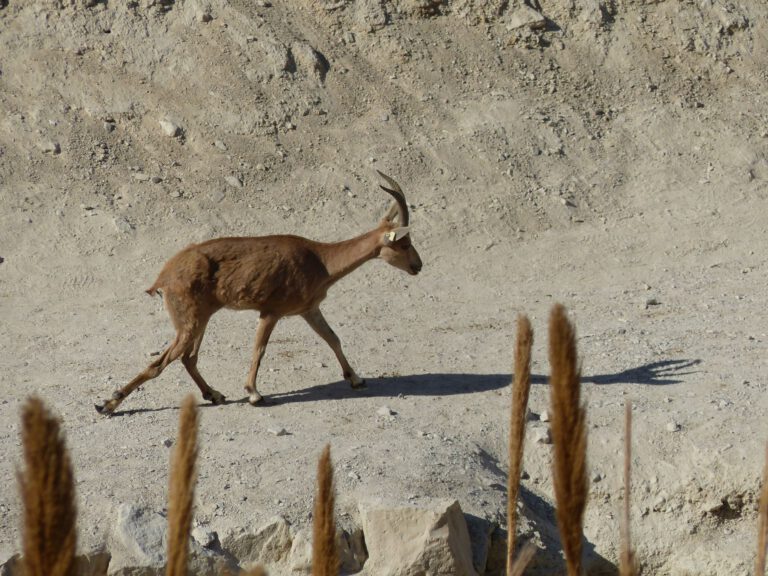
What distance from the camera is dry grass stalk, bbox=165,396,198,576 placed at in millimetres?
2215

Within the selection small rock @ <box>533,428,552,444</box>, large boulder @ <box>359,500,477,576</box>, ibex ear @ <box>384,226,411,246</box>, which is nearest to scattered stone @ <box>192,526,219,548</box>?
large boulder @ <box>359,500,477,576</box>

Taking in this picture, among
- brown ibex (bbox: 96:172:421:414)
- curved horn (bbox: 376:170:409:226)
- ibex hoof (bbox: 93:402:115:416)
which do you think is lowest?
ibex hoof (bbox: 93:402:115:416)

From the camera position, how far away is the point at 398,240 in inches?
482

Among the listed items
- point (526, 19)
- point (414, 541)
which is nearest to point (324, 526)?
point (414, 541)

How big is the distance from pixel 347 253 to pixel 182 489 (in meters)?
9.80

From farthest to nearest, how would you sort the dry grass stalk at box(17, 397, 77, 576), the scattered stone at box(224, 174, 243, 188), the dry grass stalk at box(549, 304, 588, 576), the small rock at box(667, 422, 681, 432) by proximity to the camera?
the scattered stone at box(224, 174, 243, 188) < the small rock at box(667, 422, 681, 432) < the dry grass stalk at box(549, 304, 588, 576) < the dry grass stalk at box(17, 397, 77, 576)

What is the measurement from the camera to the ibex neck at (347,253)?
38.9 ft

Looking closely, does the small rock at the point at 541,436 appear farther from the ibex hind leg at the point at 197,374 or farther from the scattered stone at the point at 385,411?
the ibex hind leg at the point at 197,374

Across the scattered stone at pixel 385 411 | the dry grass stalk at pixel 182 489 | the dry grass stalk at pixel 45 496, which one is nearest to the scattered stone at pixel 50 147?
the scattered stone at pixel 385 411

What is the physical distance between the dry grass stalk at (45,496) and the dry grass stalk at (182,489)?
221 millimetres

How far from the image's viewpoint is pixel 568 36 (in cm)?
2108

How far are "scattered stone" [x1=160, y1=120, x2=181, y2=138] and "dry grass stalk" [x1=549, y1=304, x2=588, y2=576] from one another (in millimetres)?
16688

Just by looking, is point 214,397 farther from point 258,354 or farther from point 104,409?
point 104,409

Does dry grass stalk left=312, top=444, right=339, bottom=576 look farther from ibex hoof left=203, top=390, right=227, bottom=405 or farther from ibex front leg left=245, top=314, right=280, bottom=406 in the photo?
ibex hoof left=203, top=390, right=227, bottom=405
